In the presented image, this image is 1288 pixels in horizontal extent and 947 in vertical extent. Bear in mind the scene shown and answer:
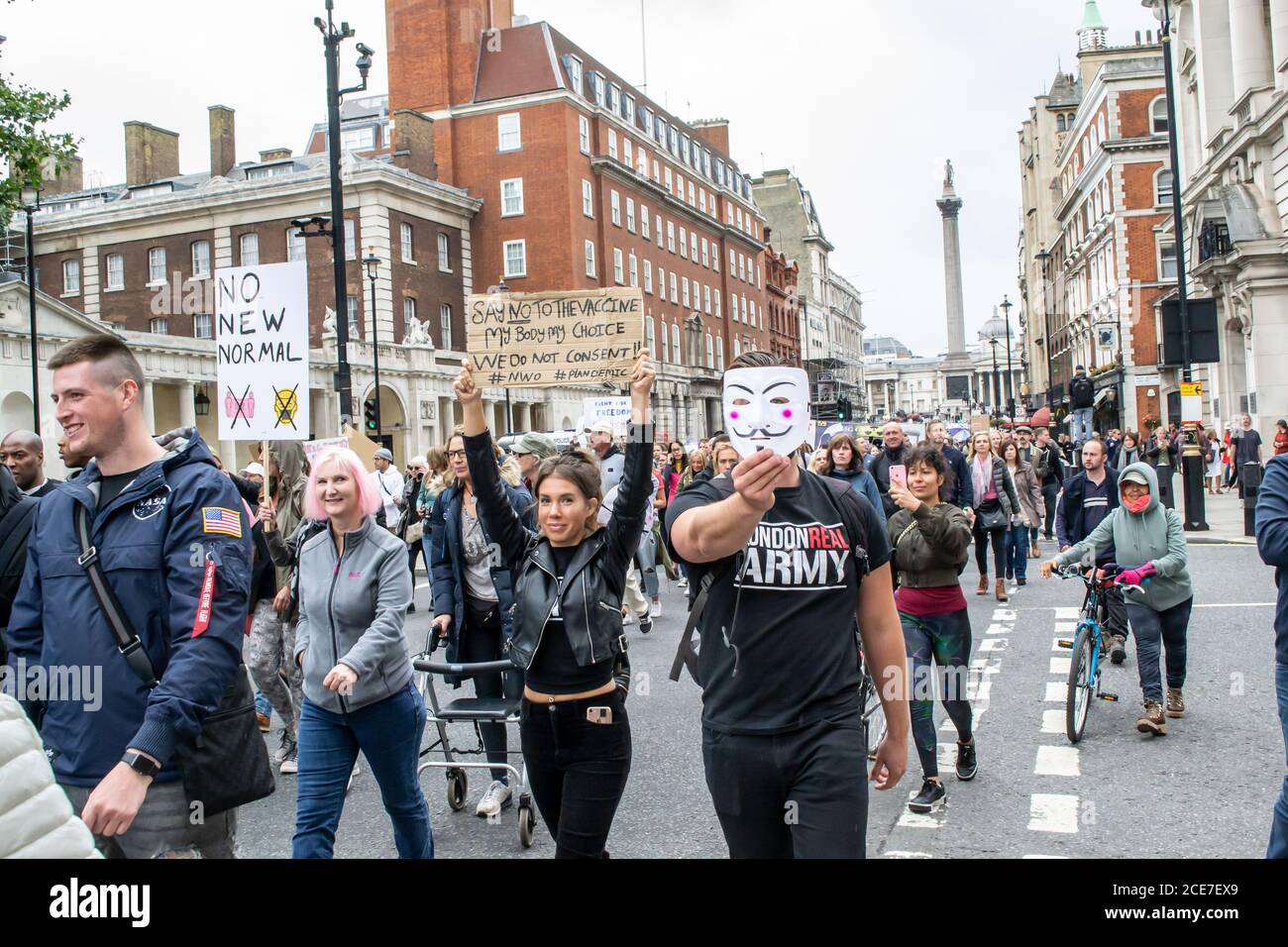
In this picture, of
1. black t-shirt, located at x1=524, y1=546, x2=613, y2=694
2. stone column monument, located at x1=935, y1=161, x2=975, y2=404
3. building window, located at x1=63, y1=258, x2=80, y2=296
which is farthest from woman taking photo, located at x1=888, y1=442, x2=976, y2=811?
stone column monument, located at x1=935, y1=161, x2=975, y2=404

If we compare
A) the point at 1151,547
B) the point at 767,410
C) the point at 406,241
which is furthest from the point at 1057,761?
the point at 406,241

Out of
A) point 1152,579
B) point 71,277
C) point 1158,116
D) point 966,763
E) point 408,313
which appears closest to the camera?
point 966,763

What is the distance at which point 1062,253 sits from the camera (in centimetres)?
7250

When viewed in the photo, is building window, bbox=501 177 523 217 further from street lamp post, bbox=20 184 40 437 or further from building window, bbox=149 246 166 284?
street lamp post, bbox=20 184 40 437

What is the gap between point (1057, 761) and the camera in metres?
6.64

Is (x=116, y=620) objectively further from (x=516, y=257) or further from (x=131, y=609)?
(x=516, y=257)

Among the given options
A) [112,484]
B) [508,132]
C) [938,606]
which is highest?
[508,132]

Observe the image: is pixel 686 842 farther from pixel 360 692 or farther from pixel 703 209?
pixel 703 209

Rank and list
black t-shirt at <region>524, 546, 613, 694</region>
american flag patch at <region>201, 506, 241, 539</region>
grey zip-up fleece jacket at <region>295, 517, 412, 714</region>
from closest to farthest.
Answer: american flag patch at <region>201, 506, 241, 539</region>
black t-shirt at <region>524, 546, 613, 694</region>
grey zip-up fleece jacket at <region>295, 517, 412, 714</region>

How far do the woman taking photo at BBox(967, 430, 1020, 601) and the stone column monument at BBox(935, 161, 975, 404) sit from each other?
8071 centimetres

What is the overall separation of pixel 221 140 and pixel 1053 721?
54.2 meters

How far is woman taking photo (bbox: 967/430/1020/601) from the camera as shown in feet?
44.1

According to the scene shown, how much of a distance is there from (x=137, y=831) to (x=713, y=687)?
1722 millimetres
